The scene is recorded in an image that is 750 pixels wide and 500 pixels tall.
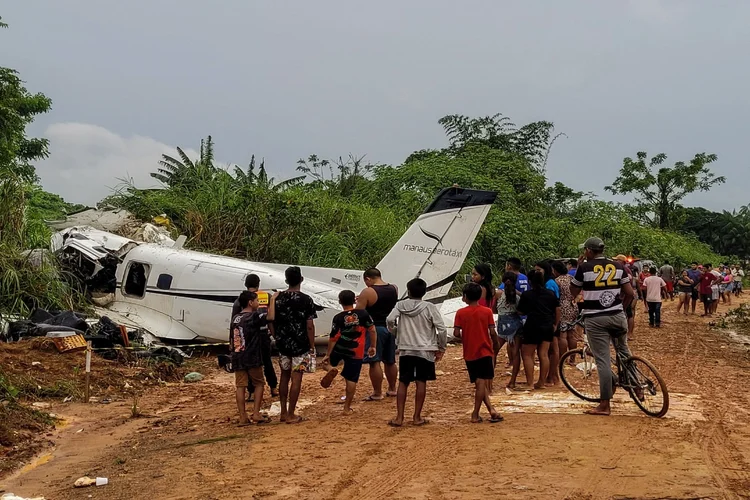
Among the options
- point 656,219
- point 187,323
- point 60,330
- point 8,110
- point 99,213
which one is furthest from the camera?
point 656,219

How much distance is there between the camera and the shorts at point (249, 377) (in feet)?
26.0

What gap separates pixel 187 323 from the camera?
44.6ft

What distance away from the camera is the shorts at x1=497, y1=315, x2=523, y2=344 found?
963 centimetres

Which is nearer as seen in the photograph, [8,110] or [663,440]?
[663,440]

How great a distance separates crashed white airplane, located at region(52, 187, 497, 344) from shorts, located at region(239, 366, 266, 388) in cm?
503

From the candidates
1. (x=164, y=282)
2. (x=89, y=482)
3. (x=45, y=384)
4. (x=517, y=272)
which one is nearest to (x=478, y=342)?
(x=517, y=272)

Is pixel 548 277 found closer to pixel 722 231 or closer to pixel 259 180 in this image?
pixel 259 180

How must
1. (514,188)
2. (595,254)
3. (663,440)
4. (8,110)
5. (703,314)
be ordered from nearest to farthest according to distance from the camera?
(663,440), (595,254), (8,110), (703,314), (514,188)

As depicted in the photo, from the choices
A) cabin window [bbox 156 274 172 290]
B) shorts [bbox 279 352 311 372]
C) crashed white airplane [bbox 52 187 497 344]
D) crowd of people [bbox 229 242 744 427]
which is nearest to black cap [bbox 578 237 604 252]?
crowd of people [bbox 229 242 744 427]

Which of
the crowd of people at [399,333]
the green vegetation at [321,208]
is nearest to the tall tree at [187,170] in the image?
the green vegetation at [321,208]

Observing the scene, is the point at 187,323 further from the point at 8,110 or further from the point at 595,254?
the point at 8,110

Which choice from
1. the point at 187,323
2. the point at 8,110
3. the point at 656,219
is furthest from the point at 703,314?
the point at 656,219

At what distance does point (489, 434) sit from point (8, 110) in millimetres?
21235

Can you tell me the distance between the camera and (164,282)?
45.6 ft
